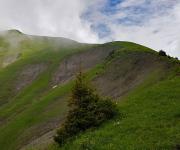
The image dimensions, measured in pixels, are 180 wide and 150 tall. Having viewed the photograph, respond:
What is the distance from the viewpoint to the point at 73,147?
3459 cm

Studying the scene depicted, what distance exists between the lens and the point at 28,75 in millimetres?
178125

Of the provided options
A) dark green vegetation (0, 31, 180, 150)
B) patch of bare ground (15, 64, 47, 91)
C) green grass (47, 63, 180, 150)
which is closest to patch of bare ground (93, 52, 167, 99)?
dark green vegetation (0, 31, 180, 150)

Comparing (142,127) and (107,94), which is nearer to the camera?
(142,127)

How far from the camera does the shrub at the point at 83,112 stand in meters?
38.9

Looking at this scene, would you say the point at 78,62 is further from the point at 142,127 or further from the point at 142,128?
the point at 142,128

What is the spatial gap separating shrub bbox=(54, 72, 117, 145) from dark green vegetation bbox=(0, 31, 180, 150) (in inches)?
49.5

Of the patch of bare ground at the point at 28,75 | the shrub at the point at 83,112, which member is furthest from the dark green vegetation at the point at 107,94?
the shrub at the point at 83,112

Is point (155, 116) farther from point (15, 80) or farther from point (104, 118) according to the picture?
point (15, 80)

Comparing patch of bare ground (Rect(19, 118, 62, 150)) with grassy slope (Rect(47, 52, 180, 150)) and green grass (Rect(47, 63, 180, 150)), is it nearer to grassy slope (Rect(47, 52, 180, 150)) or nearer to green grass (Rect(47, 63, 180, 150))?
grassy slope (Rect(47, 52, 180, 150))

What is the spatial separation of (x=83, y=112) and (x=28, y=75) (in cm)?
14080

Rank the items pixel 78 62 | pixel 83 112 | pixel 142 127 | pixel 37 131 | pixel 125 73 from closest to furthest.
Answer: pixel 142 127
pixel 83 112
pixel 37 131
pixel 125 73
pixel 78 62

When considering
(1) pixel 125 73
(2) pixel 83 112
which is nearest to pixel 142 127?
(2) pixel 83 112

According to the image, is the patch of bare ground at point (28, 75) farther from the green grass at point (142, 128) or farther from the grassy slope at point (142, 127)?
the green grass at point (142, 128)

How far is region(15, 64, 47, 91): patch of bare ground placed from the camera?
16660cm
